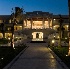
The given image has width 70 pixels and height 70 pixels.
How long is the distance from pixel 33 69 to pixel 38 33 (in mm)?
57609

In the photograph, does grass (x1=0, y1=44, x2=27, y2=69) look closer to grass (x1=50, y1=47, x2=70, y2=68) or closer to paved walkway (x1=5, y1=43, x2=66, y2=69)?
paved walkway (x1=5, y1=43, x2=66, y2=69)

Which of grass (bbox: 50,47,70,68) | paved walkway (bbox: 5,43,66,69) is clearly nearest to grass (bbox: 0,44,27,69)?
paved walkway (bbox: 5,43,66,69)

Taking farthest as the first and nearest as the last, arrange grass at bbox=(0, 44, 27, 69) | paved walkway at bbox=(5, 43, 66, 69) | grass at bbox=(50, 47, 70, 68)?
grass at bbox=(50, 47, 70, 68) → grass at bbox=(0, 44, 27, 69) → paved walkway at bbox=(5, 43, 66, 69)

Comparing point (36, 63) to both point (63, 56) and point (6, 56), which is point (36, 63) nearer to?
point (6, 56)

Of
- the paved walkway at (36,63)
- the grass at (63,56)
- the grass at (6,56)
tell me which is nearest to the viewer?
the paved walkway at (36,63)

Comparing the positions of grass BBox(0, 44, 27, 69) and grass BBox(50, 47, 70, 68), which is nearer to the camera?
grass BBox(0, 44, 27, 69)

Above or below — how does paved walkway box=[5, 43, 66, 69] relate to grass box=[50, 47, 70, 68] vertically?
below

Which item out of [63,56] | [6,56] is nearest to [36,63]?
[6,56]

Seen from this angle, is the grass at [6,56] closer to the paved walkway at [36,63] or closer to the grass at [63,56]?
the paved walkway at [36,63]

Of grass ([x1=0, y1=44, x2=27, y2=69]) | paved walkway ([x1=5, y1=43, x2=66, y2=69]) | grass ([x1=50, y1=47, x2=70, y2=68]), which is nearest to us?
paved walkway ([x1=5, y1=43, x2=66, y2=69])

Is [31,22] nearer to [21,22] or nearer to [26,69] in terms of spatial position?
[21,22]

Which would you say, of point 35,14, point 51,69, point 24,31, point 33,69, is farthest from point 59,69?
point 35,14

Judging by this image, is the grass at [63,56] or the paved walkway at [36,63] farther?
the grass at [63,56]

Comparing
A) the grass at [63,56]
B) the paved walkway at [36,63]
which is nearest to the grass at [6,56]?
the paved walkway at [36,63]
